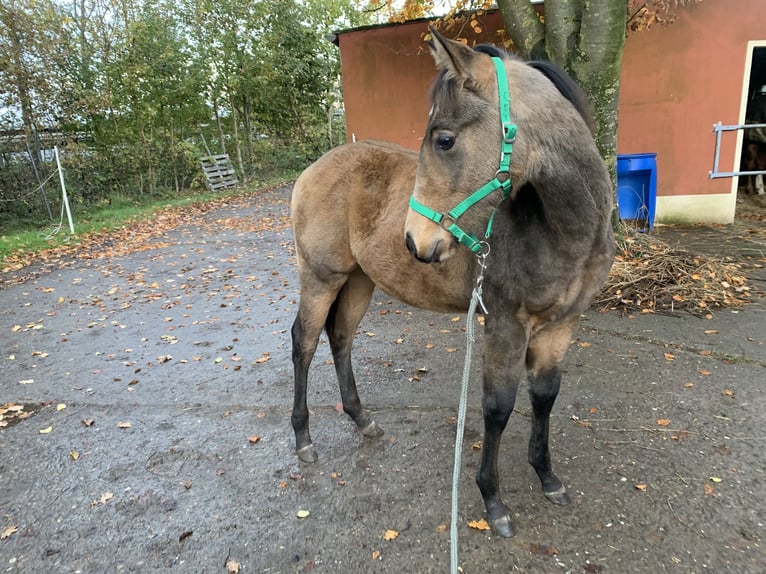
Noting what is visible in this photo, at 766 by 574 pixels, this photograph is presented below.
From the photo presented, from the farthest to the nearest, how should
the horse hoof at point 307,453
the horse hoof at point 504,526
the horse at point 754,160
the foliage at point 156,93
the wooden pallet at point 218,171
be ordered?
1. the wooden pallet at point 218,171
2. the foliage at point 156,93
3. the horse at point 754,160
4. the horse hoof at point 307,453
5. the horse hoof at point 504,526

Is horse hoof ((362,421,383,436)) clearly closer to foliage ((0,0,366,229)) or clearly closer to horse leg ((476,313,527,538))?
horse leg ((476,313,527,538))

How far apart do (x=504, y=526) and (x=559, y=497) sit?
0.37 m

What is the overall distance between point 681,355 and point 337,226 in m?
3.04

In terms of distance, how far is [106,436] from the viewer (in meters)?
3.33

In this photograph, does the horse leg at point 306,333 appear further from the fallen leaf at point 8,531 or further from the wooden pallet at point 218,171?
the wooden pallet at point 218,171

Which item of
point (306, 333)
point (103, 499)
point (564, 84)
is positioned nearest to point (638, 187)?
point (564, 84)

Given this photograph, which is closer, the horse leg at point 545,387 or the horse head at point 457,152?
the horse head at point 457,152

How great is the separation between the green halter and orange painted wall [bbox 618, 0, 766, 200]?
24.6 feet

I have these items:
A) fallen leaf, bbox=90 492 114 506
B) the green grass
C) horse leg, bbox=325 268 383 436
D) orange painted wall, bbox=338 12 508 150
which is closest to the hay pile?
horse leg, bbox=325 268 383 436

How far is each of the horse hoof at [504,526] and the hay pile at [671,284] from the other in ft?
10.7

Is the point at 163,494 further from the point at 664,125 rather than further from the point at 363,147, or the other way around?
the point at 664,125

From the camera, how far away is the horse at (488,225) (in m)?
1.73

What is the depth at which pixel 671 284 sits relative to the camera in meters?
5.00

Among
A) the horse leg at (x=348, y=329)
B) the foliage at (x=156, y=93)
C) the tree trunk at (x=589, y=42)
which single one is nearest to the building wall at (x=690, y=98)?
the tree trunk at (x=589, y=42)
